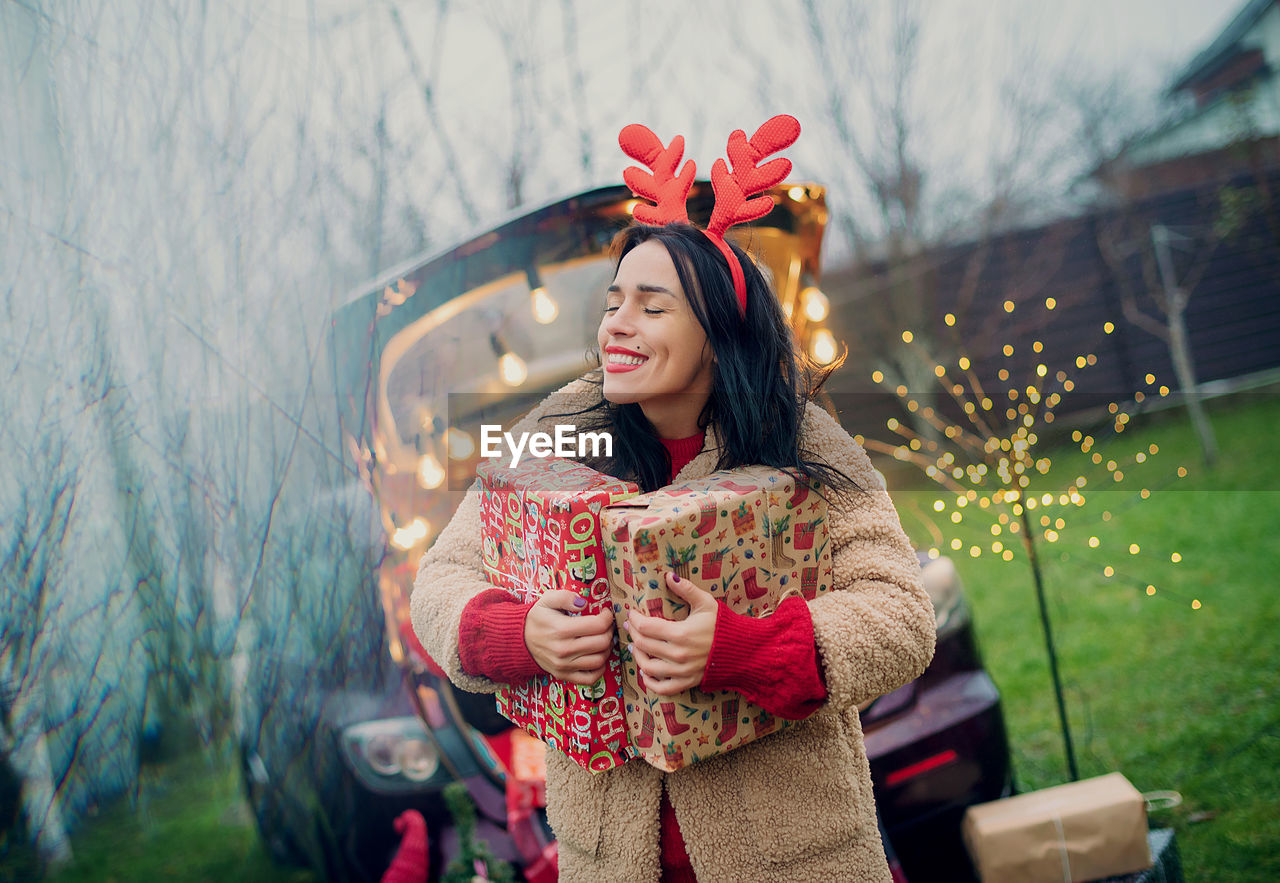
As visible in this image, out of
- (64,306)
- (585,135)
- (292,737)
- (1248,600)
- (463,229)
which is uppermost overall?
(585,135)

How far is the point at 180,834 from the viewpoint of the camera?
170cm

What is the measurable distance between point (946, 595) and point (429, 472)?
1.32 metres

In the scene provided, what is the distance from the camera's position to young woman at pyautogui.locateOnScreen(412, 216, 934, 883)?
3.18ft

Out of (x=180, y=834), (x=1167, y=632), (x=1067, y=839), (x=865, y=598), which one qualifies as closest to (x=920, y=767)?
(x=1067, y=839)

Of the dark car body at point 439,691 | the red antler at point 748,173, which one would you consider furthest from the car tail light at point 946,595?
the red antler at point 748,173

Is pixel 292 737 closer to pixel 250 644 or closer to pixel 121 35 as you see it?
Result: pixel 250 644

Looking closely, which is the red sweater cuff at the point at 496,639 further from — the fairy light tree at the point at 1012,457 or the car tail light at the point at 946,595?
the fairy light tree at the point at 1012,457

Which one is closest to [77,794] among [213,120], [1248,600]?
[213,120]

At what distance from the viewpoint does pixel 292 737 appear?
1.87 metres

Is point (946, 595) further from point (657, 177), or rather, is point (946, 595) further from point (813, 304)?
point (657, 177)

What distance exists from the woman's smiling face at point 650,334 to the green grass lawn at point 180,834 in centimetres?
137

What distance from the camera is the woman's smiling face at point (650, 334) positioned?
3.66 ft

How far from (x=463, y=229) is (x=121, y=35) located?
0.97 metres

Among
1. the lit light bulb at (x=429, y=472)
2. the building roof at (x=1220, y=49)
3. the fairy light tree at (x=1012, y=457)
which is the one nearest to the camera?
the lit light bulb at (x=429, y=472)
